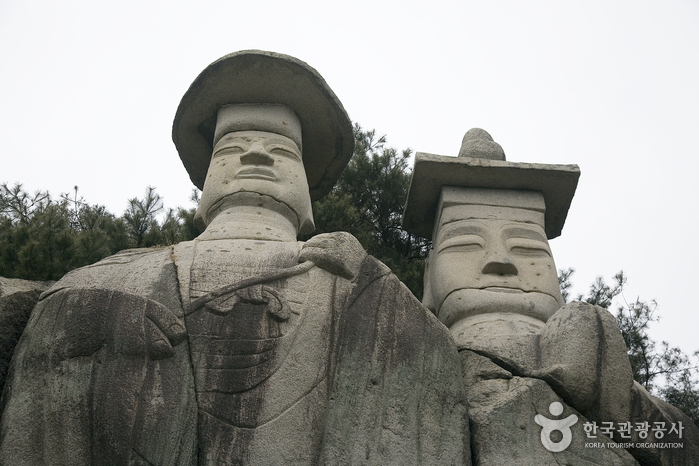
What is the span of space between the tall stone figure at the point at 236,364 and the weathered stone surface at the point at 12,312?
0.16m

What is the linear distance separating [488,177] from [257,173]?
1.60m

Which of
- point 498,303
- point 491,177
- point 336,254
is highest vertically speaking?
point 491,177

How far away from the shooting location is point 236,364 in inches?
139

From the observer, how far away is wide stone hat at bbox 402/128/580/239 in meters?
5.53

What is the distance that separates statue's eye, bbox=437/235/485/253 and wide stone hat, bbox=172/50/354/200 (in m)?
0.92

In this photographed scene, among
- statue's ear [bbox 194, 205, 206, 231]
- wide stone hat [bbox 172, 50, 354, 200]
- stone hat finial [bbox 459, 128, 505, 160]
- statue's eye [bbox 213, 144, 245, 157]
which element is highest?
stone hat finial [bbox 459, 128, 505, 160]

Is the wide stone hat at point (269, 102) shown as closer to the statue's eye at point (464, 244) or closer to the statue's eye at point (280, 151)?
the statue's eye at point (280, 151)

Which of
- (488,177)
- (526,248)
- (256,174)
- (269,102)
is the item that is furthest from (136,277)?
(488,177)

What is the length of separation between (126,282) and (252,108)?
1.69m

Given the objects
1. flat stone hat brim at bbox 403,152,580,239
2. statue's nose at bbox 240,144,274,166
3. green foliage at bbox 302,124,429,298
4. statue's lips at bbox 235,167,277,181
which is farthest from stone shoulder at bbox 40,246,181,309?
green foliage at bbox 302,124,429,298

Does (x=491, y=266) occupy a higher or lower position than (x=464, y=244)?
lower

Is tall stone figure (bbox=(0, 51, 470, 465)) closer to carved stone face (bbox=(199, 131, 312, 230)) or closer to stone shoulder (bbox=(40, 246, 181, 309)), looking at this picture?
stone shoulder (bbox=(40, 246, 181, 309))

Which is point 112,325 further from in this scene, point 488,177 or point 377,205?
point 377,205

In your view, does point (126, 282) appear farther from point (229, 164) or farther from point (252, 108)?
point (252, 108)
